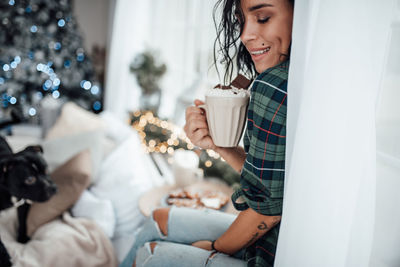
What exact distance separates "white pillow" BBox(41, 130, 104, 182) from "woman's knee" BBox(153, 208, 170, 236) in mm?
838

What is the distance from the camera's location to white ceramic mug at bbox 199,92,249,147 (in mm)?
632

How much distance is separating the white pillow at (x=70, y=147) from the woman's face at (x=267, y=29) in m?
1.24

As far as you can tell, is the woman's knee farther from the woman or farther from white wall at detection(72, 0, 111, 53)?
white wall at detection(72, 0, 111, 53)

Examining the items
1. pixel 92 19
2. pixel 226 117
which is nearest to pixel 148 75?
pixel 226 117

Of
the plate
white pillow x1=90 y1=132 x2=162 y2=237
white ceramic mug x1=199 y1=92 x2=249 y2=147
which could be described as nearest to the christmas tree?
white pillow x1=90 y1=132 x2=162 y2=237

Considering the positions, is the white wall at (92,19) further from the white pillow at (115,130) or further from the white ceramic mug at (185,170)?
the white ceramic mug at (185,170)

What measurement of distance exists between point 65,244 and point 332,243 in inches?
40.3

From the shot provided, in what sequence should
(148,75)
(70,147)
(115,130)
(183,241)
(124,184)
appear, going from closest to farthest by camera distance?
(183,241) < (124,184) < (70,147) < (115,130) < (148,75)

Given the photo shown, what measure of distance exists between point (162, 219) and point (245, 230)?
0.30 meters

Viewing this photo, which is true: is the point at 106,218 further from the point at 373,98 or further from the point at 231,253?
the point at 373,98

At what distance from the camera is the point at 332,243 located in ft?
1.63

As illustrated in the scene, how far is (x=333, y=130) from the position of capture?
1.55 feet

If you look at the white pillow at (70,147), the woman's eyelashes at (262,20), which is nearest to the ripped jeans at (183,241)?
the woman's eyelashes at (262,20)

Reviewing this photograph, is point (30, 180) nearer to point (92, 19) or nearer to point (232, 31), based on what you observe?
point (232, 31)
